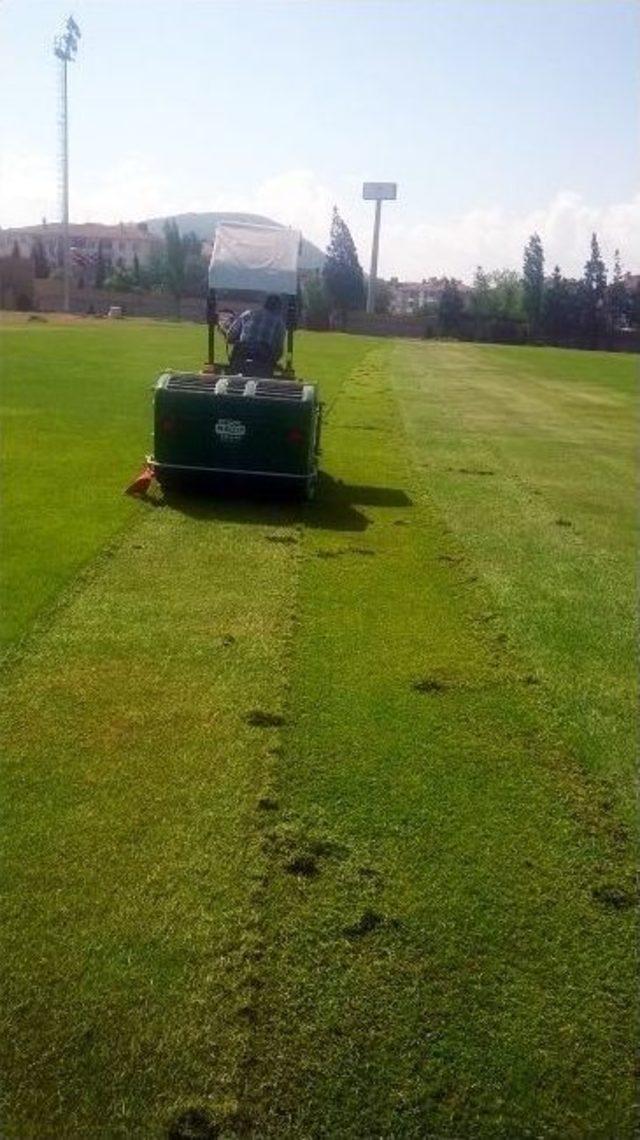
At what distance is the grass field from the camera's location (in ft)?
11.2

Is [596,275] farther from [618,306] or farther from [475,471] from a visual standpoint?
[475,471]

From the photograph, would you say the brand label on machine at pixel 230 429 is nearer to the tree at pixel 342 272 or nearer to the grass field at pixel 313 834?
the grass field at pixel 313 834

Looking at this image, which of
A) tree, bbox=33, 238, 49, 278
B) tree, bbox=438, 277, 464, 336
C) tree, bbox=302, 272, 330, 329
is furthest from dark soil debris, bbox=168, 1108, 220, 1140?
tree, bbox=33, 238, 49, 278

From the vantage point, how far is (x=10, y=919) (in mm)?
4043

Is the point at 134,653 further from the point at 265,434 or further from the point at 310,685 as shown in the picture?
the point at 265,434

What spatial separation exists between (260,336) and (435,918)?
11202 millimetres

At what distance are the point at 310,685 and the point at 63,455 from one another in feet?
30.4

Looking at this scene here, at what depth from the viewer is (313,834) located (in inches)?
187

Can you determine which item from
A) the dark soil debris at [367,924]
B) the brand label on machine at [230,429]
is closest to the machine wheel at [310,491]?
the brand label on machine at [230,429]

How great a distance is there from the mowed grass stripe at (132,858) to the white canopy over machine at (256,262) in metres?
7.37

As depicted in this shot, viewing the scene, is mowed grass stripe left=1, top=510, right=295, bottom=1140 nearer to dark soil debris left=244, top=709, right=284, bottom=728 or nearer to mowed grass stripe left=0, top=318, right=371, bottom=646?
dark soil debris left=244, top=709, right=284, bottom=728

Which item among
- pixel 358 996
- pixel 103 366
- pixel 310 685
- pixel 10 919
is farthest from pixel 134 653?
pixel 103 366

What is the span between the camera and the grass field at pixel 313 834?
3.40 metres

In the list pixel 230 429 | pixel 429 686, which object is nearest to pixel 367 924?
pixel 429 686
